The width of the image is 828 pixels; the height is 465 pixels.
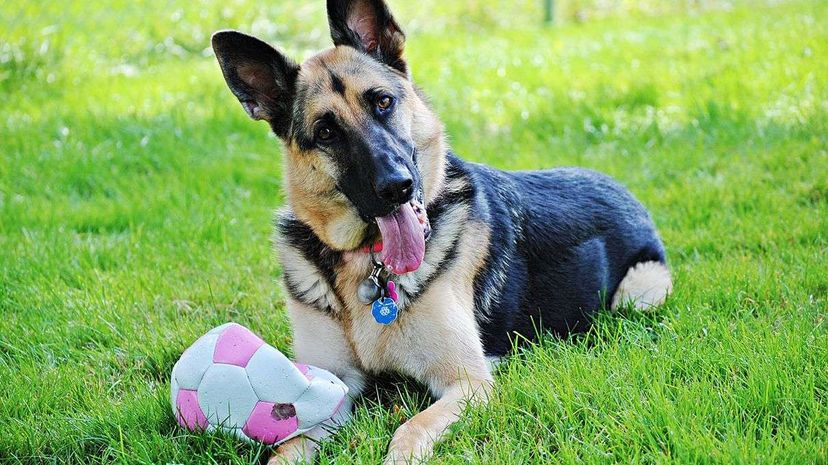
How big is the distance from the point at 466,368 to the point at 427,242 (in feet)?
1.96

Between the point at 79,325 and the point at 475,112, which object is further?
the point at 475,112

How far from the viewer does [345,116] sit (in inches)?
142

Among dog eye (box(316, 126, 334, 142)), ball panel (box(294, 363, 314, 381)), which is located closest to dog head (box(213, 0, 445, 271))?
dog eye (box(316, 126, 334, 142))

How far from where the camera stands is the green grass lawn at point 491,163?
316 cm

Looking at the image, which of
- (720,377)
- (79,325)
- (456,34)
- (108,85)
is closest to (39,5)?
(108,85)

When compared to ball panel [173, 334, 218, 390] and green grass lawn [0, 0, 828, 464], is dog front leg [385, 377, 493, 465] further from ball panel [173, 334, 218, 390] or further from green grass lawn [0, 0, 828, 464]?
ball panel [173, 334, 218, 390]

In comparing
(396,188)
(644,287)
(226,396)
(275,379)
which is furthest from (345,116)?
(644,287)

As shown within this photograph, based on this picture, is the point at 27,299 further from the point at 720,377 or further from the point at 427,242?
the point at 720,377

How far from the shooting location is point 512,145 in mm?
7254

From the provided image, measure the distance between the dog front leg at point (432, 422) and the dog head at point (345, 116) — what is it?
72 centimetres

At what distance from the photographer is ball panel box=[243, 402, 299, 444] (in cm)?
318

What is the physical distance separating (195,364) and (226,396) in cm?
19

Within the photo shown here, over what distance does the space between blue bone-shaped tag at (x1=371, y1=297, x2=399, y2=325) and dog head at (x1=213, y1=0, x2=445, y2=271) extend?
1.08 feet

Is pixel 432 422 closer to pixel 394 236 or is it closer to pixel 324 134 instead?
pixel 394 236
